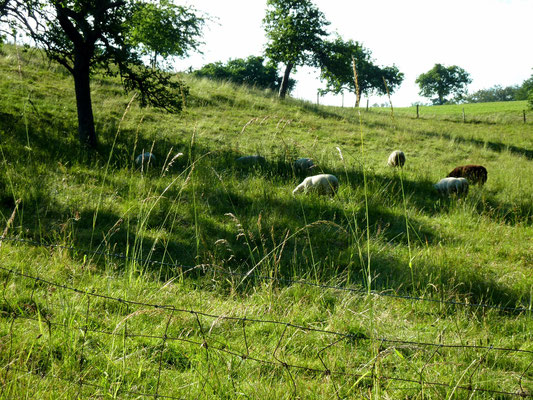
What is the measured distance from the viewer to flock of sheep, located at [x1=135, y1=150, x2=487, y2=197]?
7.15 metres

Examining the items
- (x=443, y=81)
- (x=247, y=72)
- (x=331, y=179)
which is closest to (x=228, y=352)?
(x=331, y=179)

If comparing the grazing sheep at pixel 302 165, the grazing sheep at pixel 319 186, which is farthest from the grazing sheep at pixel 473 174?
the grazing sheep at pixel 319 186

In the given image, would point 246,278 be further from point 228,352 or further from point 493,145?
point 493,145

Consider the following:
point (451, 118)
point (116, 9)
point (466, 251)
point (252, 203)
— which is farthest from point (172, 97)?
point (451, 118)

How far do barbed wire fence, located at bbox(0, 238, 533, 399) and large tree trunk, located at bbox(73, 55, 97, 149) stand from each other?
272 inches

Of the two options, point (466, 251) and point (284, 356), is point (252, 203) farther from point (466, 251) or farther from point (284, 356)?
point (284, 356)

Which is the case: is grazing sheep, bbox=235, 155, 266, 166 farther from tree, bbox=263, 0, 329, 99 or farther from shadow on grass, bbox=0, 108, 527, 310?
tree, bbox=263, 0, 329, 99

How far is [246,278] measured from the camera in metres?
4.13

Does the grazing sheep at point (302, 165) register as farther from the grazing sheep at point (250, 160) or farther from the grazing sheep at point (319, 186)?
the grazing sheep at point (319, 186)

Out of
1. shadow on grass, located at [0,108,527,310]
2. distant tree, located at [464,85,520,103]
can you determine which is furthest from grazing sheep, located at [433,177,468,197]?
distant tree, located at [464,85,520,103]

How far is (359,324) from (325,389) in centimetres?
93

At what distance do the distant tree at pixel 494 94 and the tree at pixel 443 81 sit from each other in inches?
1025

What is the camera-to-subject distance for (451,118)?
102 feet

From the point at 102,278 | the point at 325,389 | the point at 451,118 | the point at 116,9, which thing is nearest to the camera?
the point at 325,389
